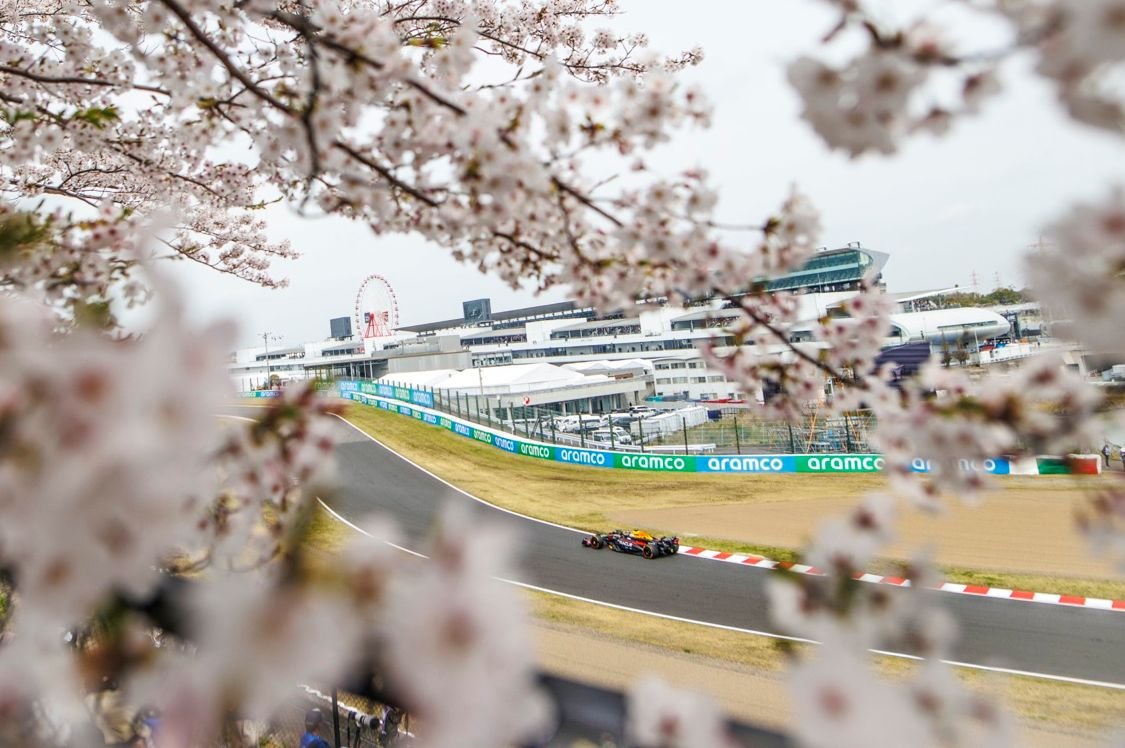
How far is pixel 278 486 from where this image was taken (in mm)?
822

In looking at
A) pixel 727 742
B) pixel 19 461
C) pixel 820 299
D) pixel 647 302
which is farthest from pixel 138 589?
pixel 820 299

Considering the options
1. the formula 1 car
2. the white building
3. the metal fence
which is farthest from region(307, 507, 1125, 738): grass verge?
the white building

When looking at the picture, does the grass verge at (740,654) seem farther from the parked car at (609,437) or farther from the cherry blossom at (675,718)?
the parked car at (609,437)

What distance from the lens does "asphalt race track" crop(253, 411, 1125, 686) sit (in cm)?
645

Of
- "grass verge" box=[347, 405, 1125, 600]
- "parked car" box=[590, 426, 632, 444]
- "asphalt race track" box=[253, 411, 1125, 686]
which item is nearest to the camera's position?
"asphalt race track" box=[253, 411, 1125, 686]

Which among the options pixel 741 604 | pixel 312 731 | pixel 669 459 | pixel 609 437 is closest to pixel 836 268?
pixel 609 437

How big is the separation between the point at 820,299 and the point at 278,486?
29243 millimetres

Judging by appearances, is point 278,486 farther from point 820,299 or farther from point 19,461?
point 820,299

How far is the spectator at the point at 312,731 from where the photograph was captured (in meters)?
3.02

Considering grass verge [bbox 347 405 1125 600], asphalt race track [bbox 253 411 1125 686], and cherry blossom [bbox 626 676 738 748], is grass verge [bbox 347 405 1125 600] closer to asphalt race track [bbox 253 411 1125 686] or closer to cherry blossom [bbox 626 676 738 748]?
asphalt race track [bbox 253 411 1125 686]

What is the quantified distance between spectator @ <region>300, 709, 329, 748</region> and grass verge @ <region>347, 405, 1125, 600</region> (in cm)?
707

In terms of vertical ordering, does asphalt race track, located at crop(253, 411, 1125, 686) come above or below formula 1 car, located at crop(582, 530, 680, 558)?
below

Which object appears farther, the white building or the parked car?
the white building

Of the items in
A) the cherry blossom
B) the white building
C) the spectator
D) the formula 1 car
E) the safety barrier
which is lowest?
the formula 1 car
